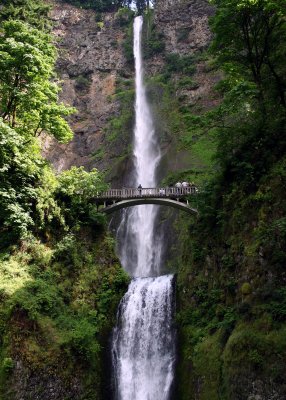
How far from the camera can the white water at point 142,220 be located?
30.2 m

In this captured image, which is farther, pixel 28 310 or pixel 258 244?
Answer: pixel 28 310

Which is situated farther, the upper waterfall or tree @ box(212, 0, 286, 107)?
the upper waterfall

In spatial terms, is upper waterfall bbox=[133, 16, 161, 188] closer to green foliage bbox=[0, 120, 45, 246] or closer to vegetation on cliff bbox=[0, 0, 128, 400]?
vegetation on cliff bbox=[0, 0, 128, 400]

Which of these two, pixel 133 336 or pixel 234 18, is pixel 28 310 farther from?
pixel 234 18

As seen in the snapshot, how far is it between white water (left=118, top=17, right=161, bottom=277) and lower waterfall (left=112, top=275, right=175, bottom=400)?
299 inches

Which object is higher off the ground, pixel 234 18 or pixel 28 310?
pixel 234 18

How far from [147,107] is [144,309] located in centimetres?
2883

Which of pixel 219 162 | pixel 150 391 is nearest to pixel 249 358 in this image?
pixel 150 391

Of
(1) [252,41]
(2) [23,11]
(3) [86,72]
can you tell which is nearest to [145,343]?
(1) [252,41]

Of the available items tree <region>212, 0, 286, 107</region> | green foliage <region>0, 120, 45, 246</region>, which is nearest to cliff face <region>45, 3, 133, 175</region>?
green foliage <region>0, 120, 45, 246</region>

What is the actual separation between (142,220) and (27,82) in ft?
51.1

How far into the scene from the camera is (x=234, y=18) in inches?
664

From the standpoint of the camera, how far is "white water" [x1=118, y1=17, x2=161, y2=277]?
1187 inches

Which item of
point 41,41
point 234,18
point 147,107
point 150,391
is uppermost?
point 147,107
